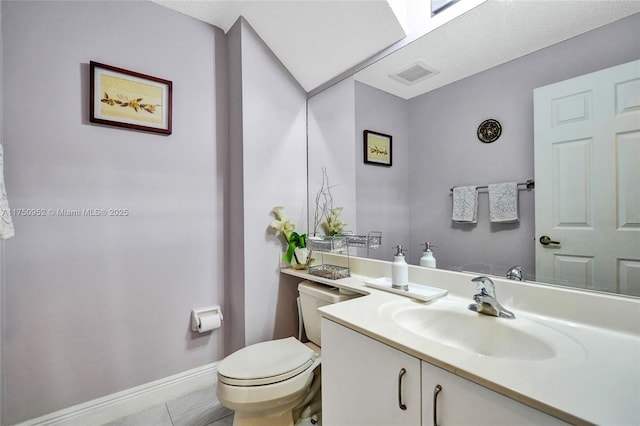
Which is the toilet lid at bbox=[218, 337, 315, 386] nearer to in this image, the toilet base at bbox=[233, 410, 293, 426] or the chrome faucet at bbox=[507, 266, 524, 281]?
the toilet base at bbox=[233, 410, 293, 426]

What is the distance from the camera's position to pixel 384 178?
59.7 inches

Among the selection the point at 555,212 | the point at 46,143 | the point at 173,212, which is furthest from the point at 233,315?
the point at 555,212

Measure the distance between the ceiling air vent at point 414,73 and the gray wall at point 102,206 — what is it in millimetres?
1150

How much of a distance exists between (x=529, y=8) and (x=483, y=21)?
16 cm

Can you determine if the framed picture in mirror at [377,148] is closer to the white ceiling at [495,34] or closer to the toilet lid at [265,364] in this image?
the white ceiling at [495,34]

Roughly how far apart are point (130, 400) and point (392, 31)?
2.42m

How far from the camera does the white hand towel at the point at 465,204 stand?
1.17 m

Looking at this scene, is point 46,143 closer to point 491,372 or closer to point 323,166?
point 323,166

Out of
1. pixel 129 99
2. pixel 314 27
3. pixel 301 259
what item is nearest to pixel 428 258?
pixel 301 259

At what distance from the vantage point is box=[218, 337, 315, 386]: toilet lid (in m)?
1.16

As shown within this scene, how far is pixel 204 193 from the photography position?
1776mm

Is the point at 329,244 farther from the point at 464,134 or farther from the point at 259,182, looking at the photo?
the point at 464,134

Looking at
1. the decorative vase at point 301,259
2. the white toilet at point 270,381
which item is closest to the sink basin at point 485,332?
the white toilet at point 270,381

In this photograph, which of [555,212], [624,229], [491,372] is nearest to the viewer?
[491,372]
